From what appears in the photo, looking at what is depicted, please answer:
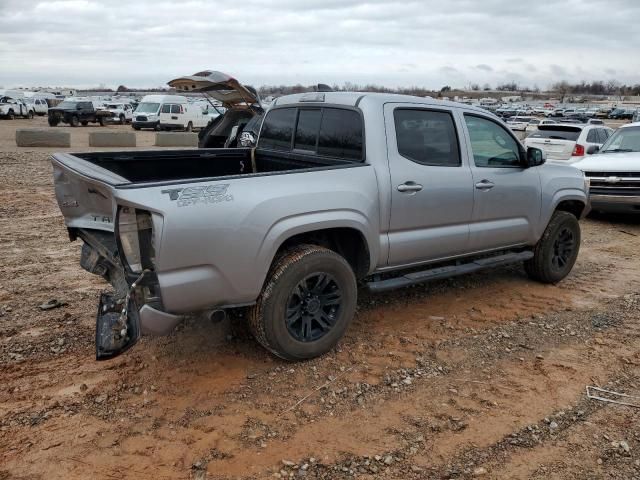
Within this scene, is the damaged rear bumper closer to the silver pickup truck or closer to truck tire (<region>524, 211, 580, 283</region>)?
the silver pickup truck

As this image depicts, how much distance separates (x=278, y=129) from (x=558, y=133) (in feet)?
32.2

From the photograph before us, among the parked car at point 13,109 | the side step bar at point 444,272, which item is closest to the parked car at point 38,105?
the parked car at point 13,109

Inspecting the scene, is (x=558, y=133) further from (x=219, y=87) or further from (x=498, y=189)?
(x=498, y=189)

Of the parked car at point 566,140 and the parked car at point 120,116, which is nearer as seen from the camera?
the parked car at point 566,140

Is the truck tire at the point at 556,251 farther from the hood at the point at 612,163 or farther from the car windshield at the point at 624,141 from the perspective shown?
the car windshield at the point at 624,141

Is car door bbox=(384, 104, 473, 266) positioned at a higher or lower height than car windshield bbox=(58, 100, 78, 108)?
lower

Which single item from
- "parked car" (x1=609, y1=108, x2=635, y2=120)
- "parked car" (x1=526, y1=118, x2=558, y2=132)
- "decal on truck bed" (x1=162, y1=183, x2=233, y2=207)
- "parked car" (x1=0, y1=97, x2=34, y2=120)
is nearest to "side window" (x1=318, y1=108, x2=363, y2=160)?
"decal on truck bed" (x1=162, y1=183, x2=233, y2=207)

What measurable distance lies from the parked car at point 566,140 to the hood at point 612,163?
2.25 metres

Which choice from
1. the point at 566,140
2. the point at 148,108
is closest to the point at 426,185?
the point at 566,140

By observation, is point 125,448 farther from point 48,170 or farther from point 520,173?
point 48,170

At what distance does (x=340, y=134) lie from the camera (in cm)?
469

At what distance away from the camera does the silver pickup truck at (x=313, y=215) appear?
3373 mm

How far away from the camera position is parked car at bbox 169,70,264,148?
934 centimetres

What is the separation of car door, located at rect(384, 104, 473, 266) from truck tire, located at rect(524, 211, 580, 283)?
4.52 feet
